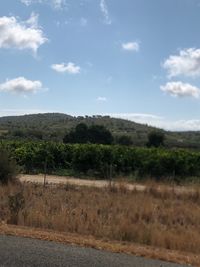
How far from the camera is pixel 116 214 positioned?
15.4m

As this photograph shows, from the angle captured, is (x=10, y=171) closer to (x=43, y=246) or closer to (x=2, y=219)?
(x=2, y=219)

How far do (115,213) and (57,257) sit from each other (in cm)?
819

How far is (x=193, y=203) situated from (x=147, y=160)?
49.4 ft

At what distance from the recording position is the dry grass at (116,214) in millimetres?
10984

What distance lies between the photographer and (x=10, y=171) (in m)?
25.1

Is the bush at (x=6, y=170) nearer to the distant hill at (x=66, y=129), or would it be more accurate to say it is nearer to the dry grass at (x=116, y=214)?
→ the dry grass at (x=116, y=214)

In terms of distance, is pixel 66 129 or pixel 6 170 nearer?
pixel 6 170

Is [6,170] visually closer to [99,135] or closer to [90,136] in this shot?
[90,136]

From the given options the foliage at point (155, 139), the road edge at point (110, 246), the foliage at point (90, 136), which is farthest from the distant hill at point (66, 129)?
the road edge at point (110, 246)

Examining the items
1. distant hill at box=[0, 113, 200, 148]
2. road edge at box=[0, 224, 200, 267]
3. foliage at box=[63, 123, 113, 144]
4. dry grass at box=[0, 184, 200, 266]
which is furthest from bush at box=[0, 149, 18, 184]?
distant hill at box=[0, 113, 200, 148]

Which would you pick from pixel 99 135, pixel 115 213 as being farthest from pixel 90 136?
pixel 115 213

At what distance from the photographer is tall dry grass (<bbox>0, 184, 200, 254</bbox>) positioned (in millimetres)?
11023

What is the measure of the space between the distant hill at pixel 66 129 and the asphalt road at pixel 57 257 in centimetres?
6641

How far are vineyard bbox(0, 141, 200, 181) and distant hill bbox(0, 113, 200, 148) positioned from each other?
34.5 meters
